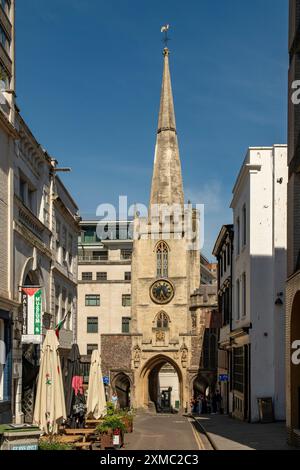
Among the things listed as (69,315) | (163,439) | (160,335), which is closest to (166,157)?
(160,335)

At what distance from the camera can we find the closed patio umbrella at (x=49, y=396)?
21266mm

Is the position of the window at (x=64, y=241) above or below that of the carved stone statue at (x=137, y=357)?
above

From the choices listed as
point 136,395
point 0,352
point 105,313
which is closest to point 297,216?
point 0,352

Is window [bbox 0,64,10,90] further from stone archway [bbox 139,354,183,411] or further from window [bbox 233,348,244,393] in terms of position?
stone archway [bbox 139,354,183,411]

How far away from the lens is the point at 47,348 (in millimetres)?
22281

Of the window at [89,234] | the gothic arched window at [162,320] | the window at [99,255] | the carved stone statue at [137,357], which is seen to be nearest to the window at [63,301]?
the carved stone statue at [137,357]

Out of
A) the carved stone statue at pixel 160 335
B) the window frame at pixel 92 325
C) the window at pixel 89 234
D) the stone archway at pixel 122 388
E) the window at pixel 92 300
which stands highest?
the window at pixel 89 234

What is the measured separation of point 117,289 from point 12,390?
5131cm

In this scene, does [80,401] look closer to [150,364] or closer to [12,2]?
[12,2]

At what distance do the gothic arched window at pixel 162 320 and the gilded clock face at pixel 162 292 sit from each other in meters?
1.15

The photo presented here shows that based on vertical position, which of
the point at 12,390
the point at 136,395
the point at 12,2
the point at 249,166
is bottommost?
the point at 136,395

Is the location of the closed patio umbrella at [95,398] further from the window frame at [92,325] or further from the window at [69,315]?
the window frame at [92,325]

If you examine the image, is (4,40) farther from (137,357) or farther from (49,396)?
(137,357)

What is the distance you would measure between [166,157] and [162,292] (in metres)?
13.2
